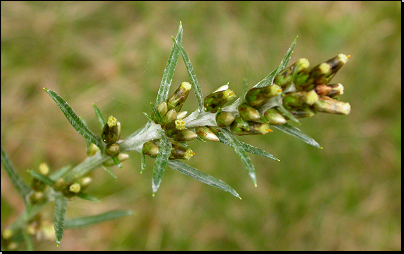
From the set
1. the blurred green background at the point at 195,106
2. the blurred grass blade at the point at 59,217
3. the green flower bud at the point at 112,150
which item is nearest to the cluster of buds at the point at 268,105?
the green flower bud at the point at 112,150

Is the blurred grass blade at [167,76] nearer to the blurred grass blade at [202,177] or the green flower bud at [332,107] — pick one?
the blurred grass blade at [202,177]

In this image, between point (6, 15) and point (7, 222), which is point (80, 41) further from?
point (7, 222)

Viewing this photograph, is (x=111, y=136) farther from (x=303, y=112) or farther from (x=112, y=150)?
(x=303, y=112)

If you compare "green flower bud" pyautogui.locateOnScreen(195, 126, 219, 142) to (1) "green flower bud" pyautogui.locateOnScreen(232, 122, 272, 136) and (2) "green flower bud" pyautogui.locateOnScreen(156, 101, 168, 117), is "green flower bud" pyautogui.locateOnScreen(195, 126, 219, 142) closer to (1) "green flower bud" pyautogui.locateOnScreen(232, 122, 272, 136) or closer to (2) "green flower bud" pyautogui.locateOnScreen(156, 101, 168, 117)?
(1) "green flower bud" pyautogui.locateOnScreen(232, 122, 272, 136)

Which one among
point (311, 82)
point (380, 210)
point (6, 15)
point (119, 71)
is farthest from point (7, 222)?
point (380, 210)

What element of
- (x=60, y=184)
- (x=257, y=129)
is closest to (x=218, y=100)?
(x=257, y=129)
